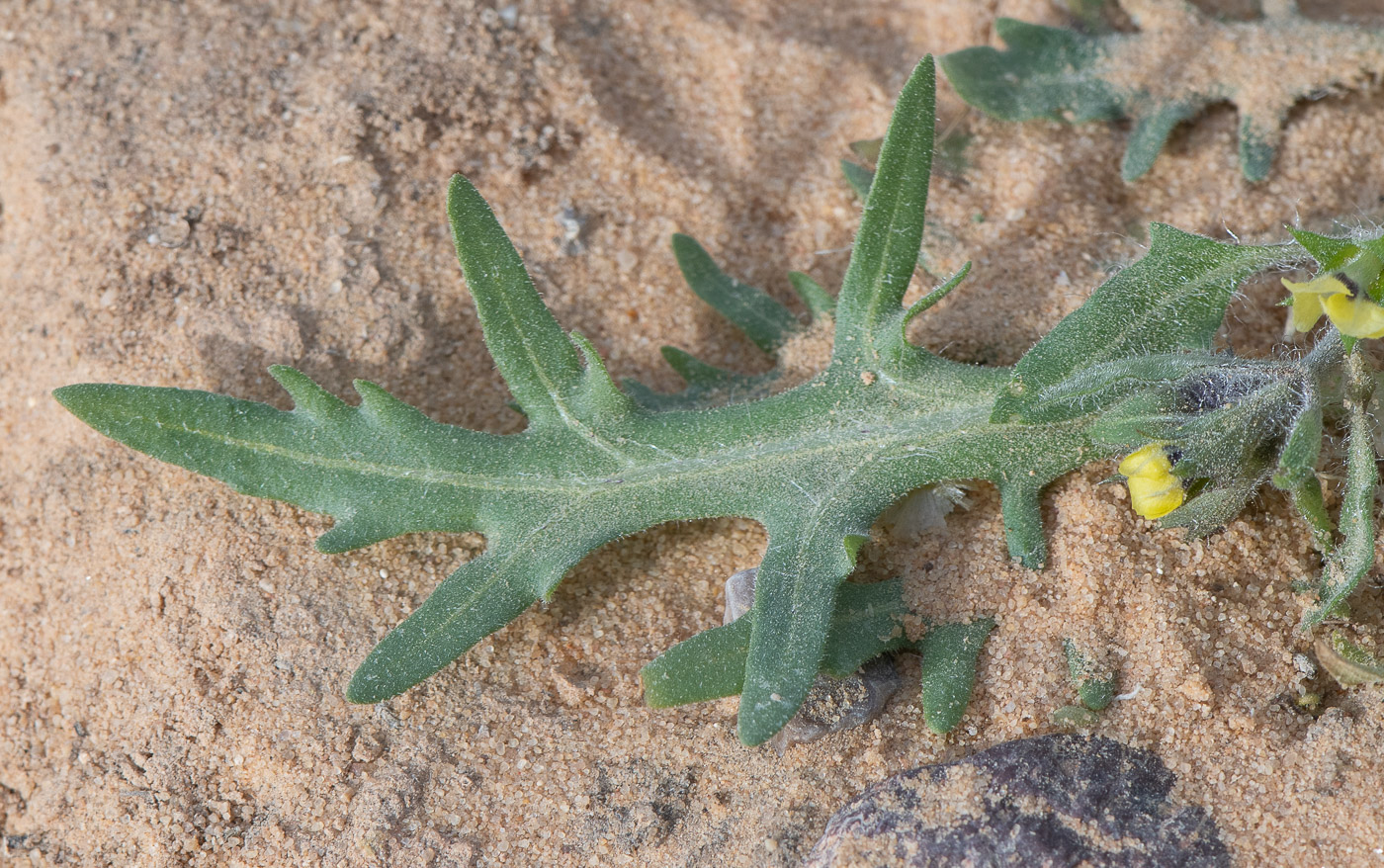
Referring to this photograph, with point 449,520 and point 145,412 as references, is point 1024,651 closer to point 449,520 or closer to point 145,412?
point 449,520

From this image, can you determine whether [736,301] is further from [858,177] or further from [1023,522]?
[1023,522]

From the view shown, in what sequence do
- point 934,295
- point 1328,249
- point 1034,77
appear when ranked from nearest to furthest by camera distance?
point 1328,249 → point 934,295 → point 1034,77

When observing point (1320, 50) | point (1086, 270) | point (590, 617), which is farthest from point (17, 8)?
point (1320, 50)

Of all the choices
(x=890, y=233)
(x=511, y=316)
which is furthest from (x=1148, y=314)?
(x=511, y=316)

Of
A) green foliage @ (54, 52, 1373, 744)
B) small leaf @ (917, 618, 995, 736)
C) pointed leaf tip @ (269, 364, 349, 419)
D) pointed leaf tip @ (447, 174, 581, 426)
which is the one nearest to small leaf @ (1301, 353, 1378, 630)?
green foliage @ (54, 52, 1373, 744)

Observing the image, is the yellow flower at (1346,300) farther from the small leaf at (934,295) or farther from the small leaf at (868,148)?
the small leaf at (868,148)

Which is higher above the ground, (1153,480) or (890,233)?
(890,233)
